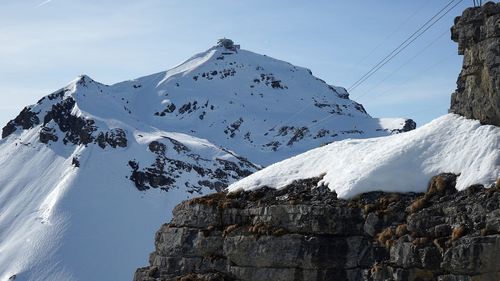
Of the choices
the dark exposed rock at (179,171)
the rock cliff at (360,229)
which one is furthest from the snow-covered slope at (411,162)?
the dark exposed rock at (179,171)

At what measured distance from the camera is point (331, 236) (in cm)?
2233

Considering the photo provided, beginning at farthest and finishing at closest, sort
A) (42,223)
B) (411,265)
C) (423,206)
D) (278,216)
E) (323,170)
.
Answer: (42,223) → (323,170) → (278,216) → (423,206) → (411,265)

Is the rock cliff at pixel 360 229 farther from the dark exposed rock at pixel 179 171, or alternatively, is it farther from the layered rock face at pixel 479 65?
the dark exposed rock at pixel 179 171

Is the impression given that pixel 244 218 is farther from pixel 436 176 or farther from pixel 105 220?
pixel 105 220

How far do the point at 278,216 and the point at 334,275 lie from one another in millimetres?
2824

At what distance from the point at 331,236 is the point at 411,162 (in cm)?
387

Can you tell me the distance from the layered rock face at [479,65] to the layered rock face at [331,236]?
320 centimetres

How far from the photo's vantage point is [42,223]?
168500 millimetres

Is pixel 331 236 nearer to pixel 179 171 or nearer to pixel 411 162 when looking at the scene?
pixel 411 162

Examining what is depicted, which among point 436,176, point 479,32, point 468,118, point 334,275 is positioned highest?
point 479,32

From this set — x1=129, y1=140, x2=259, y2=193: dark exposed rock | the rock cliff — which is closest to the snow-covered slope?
the rock cliff

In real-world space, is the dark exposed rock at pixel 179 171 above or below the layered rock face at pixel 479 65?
above

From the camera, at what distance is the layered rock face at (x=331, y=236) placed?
19109mm

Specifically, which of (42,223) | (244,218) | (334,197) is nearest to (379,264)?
(334,197)
